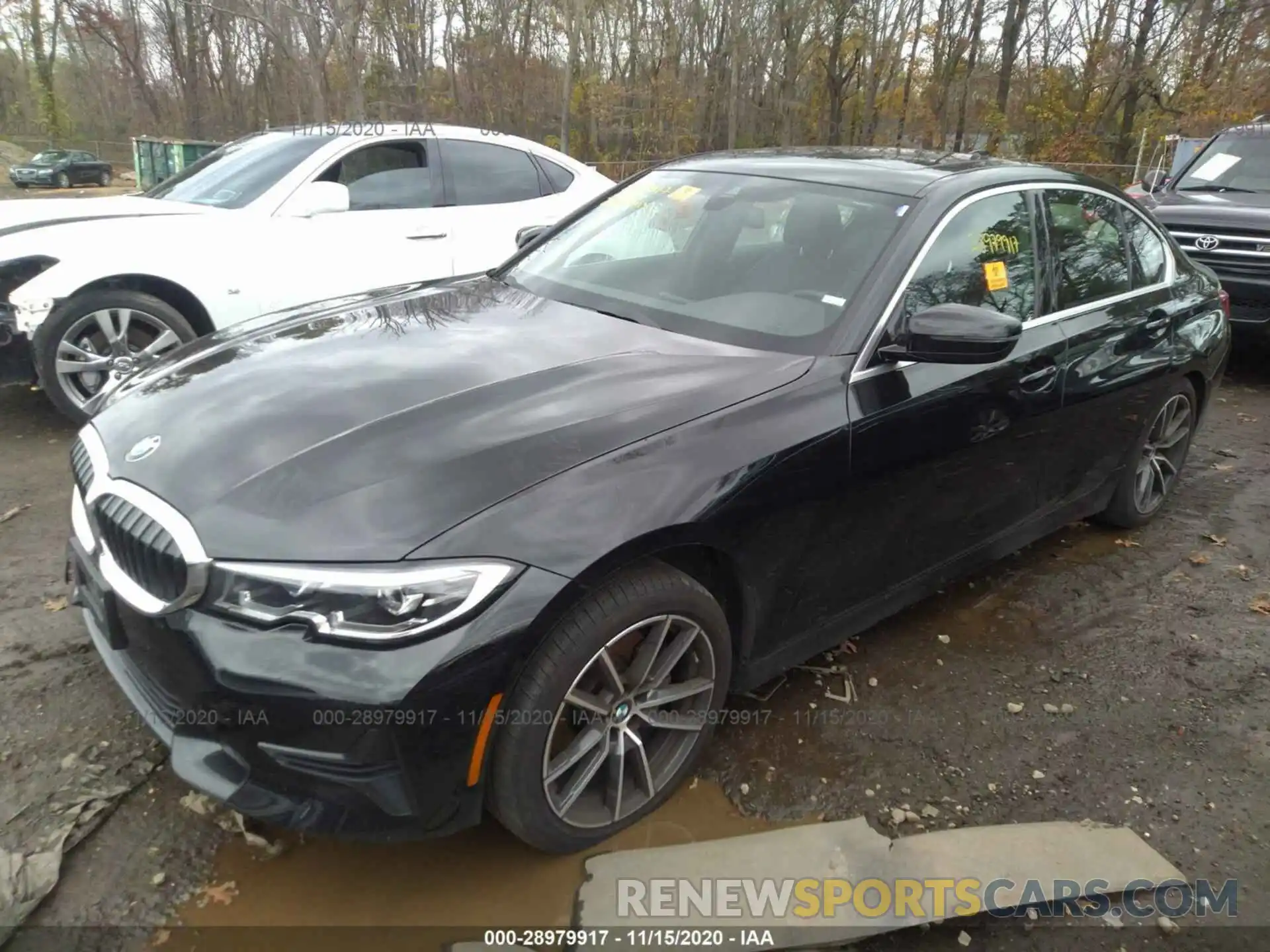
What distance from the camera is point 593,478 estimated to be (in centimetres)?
210

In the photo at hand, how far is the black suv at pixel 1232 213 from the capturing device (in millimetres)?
7117

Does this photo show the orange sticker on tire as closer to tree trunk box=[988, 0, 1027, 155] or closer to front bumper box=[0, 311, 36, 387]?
front bumper box=[0, 311, 36, 387]

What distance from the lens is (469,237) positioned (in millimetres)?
6027

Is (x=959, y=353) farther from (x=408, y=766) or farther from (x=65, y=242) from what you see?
(x=65, y=242)

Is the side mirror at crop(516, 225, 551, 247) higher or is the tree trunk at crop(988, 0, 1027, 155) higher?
the tree trunk at crop(988, 0, 1027, 155)

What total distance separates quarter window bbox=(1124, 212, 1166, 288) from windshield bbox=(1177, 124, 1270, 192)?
507 cm

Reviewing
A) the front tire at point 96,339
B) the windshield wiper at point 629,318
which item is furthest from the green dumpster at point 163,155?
the windshield wiper at point 629,318

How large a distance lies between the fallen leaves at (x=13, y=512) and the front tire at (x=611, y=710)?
307 cm

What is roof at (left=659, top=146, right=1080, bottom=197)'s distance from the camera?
3.18 metres

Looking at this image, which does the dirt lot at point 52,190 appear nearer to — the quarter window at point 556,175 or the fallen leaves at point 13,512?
the quarter window at point 556,175

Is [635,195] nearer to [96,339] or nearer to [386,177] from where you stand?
[386,177]

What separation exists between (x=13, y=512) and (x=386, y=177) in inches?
118

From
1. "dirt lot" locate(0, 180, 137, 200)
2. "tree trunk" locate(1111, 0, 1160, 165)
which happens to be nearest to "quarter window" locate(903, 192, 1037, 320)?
A: "tree trunk" locate(1111, 0, 1160, 165)

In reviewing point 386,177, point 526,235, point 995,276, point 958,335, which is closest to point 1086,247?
point 995,276
